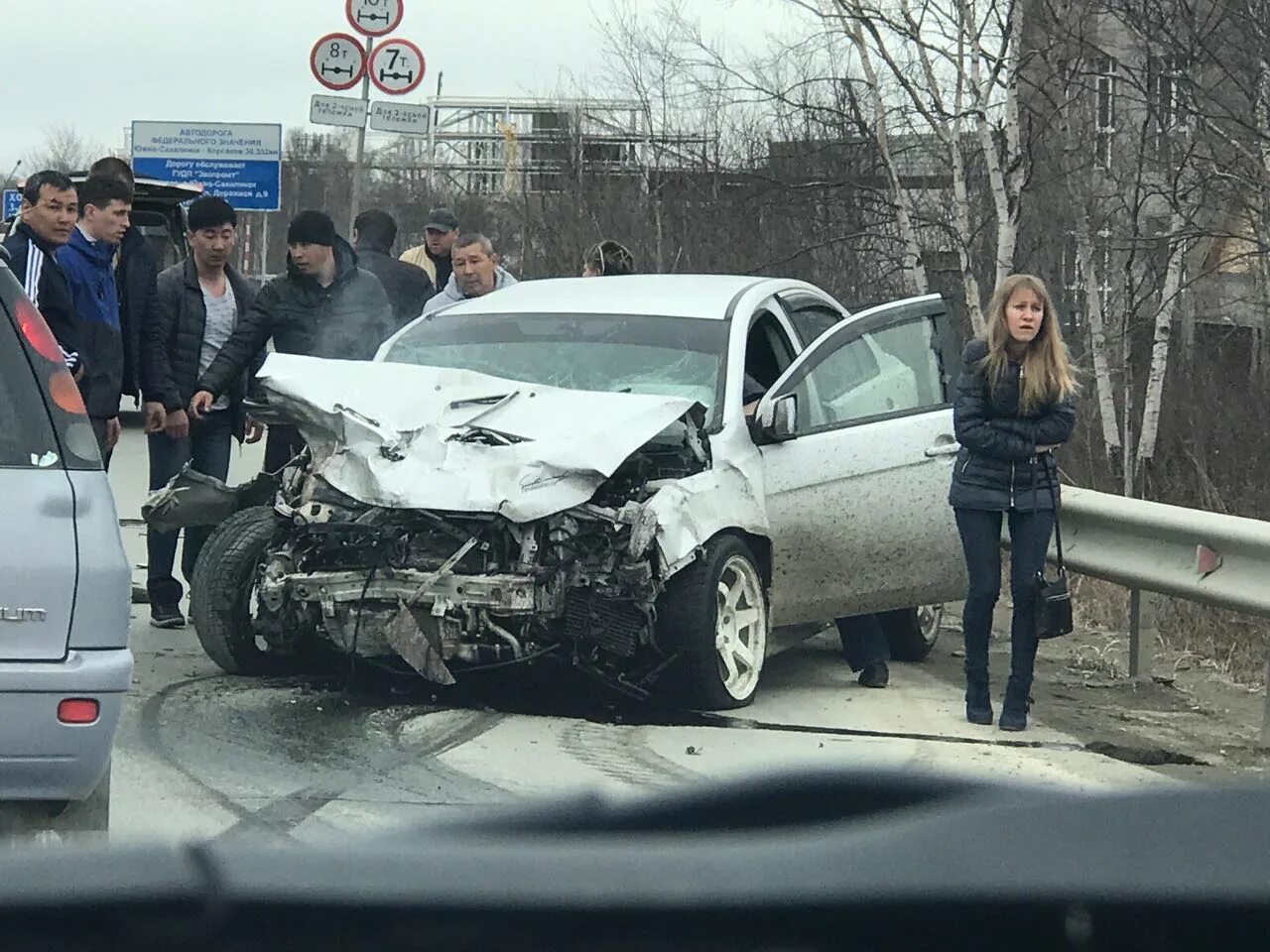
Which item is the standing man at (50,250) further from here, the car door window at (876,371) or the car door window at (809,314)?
the car door window at (809,314)

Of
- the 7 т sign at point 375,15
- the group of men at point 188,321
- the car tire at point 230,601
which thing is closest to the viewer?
the car tire at point 230,601

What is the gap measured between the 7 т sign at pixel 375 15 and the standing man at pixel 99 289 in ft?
29.5

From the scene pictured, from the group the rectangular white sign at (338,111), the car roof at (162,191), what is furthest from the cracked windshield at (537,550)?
the rectangular white sign at (338,111)

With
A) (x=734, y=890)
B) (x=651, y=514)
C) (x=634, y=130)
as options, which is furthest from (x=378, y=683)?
(x=634, y=130)

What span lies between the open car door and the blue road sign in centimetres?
1961

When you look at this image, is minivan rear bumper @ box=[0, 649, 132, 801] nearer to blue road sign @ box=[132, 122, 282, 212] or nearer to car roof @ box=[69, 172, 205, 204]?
car roof @ box=[69, 172, 205, 204]

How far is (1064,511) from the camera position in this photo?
807 cm

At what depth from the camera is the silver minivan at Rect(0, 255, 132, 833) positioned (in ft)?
12.5

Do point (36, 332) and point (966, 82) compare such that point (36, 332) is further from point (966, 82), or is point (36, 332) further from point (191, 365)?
point (966, 82)

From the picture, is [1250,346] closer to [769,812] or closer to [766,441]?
[766,441]

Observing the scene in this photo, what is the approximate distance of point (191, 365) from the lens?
8.38 meters

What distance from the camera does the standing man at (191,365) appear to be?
8.20 m

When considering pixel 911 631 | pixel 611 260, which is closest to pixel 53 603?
pixel 911 631

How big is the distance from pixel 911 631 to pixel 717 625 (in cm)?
191
